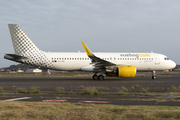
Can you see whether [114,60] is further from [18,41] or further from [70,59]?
[18,41]

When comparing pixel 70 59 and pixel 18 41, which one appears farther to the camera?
pixel 70 59

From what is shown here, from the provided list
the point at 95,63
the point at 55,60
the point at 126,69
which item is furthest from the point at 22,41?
the point at 126,69

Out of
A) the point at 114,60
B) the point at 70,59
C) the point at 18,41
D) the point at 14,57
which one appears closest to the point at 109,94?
the point at 70,59

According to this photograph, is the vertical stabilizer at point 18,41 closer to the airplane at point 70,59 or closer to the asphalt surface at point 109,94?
the airplane at point 70,59

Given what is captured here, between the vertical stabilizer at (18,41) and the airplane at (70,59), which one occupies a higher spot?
the vertical stabilizer at (18,41)

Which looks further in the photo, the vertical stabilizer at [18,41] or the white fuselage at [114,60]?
the white fuselage at [114,60]

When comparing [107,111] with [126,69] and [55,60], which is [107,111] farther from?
[55,60]

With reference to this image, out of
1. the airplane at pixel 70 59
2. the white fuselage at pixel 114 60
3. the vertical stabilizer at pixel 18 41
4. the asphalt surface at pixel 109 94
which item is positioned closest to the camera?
the asphalt surface at pixel 109 94

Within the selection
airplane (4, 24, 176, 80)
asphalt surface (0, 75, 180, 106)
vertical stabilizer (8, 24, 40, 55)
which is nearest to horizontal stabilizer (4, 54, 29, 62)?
airplane (4, 24, 176, 80)

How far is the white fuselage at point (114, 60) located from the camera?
28.8 m

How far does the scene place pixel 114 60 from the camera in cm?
2948

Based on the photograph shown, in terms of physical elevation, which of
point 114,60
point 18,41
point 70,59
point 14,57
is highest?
point 18,41

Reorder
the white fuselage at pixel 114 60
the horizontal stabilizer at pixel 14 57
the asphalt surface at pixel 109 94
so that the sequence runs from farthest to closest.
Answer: the white fuselage at pixel 114 60, the horizontal stabilizer at pixel 14 57, the asphalt surface at pixel 109 94

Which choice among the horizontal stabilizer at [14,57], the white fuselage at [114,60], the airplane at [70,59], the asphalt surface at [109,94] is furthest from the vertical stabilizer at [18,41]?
the asphalt surface at [109,94]
